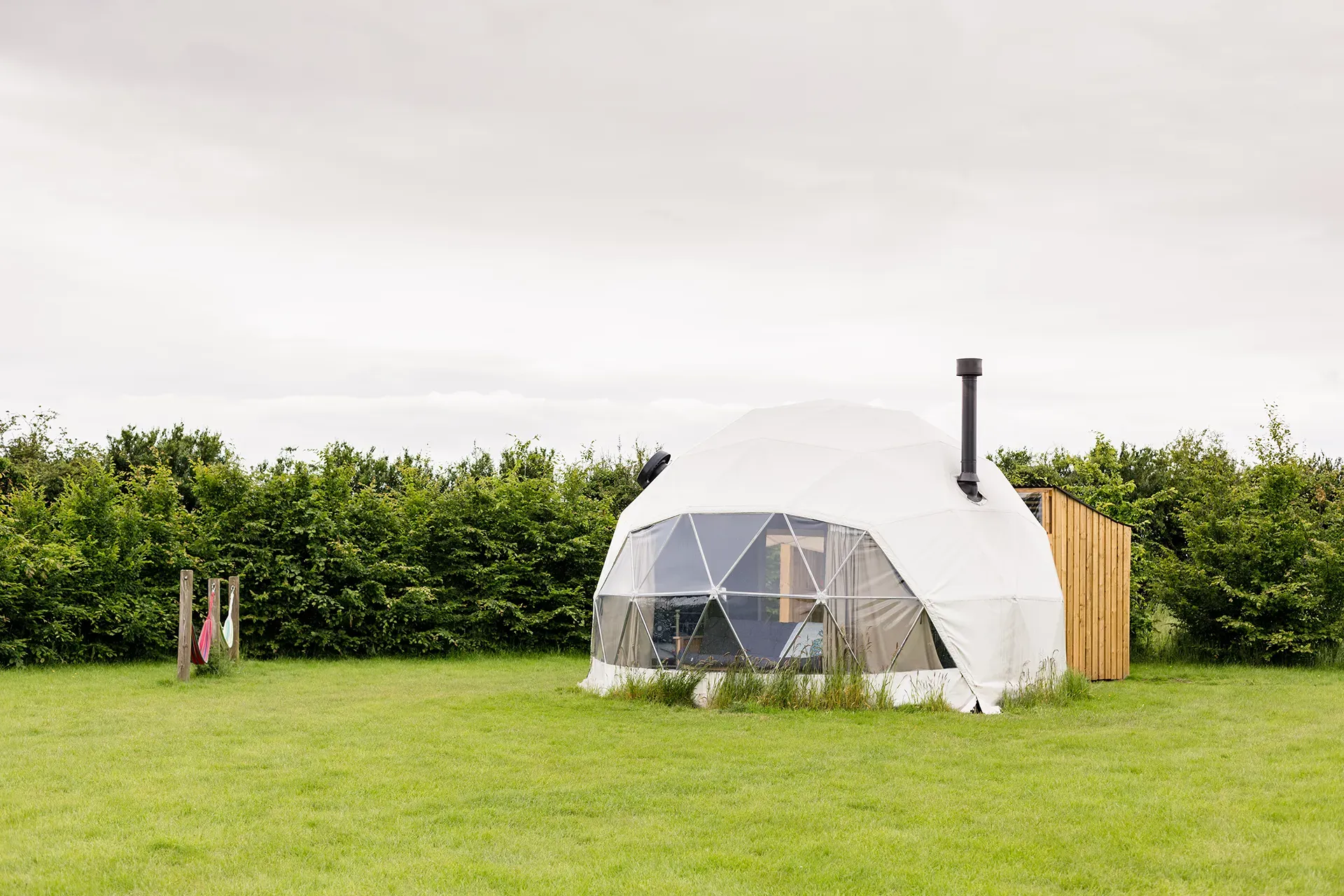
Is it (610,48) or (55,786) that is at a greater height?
(610,48)

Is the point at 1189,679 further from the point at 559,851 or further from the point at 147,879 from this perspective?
the point at 147,879

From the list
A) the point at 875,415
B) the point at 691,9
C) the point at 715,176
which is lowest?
the point at 875,415

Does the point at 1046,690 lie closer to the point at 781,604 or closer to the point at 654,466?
the point at 781,604

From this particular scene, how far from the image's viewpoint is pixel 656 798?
24.6 feet

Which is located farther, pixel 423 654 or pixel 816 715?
pixel 423 654

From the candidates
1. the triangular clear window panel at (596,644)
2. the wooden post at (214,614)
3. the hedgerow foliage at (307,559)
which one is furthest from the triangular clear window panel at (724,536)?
the hedgerow foliage at (307,559)

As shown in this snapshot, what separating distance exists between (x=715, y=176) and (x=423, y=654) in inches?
365

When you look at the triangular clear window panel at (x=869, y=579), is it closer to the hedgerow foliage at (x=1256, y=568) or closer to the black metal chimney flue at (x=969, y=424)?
the black metal chimney flue at (x=969, y=424)

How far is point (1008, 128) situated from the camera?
13.4 meters

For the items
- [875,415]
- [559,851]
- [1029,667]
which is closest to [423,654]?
[875,415]

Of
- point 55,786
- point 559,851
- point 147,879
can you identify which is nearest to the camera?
point 147,879

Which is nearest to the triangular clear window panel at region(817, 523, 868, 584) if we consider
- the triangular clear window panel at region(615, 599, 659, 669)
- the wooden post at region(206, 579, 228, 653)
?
the triangular clear window panel at region(615, 599, 659, 669)

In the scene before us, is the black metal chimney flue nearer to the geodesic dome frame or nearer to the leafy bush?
the geodesic dome frame

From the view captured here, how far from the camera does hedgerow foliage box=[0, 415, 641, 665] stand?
1655 centimetres
